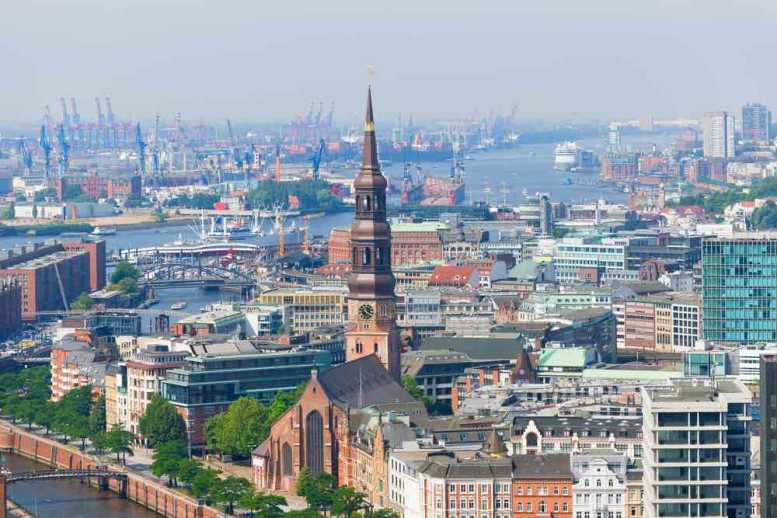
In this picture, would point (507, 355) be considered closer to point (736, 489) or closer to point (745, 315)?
point (745, 315)

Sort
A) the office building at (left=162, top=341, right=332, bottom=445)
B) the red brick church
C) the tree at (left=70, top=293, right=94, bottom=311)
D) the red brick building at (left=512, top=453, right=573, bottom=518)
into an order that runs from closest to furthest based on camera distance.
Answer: the red brick building at (left=512, top=453, right=573, bottom=518) < the red brick church < the office building at (left=162, top=341, right=332, bottom=445) < the tree at (left=70, top=293, right=94, bottom=311)

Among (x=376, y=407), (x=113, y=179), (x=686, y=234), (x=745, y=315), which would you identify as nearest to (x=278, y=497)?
(x=376, y=407)

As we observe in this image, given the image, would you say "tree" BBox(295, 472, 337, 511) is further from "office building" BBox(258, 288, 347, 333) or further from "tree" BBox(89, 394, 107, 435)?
"office building" BBox(258, 288, 347, 333)

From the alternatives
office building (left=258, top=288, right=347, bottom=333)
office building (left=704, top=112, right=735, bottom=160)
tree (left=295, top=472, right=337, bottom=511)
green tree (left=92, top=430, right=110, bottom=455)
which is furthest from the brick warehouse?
office building (left=704, top=112, right=735, bottom=160)

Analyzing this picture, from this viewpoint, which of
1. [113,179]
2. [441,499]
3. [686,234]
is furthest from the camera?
[113,179]

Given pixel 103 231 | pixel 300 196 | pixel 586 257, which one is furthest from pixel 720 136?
pixel 586 257

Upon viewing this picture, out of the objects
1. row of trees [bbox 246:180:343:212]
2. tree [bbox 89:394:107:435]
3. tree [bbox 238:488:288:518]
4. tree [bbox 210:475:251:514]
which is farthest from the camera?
row of trees [bbox 246:180:343:212]
